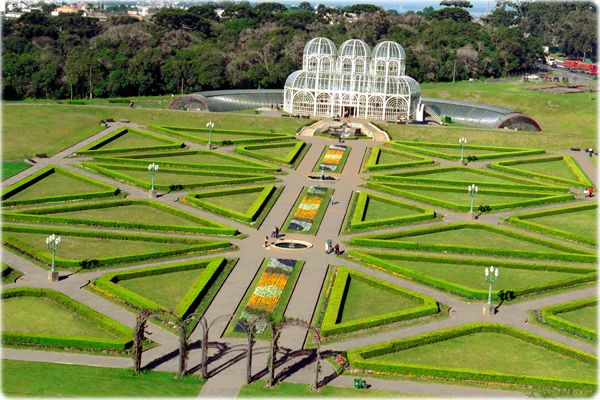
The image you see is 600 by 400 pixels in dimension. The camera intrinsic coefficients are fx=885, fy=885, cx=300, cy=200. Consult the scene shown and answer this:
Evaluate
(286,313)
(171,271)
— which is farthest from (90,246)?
(286,313)

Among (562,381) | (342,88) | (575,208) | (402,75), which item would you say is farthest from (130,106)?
(562,381)

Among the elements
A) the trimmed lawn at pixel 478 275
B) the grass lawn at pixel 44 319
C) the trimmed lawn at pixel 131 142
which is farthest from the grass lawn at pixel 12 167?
the trimmed lawn at pixel 478 275

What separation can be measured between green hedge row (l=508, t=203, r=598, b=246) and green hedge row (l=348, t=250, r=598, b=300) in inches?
338

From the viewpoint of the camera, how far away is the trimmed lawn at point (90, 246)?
72688 millimetres

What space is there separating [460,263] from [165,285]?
24.6m

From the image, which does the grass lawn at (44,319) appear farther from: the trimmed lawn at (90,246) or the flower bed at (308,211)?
the flower bed at (308,211)

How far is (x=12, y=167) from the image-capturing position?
101 meters

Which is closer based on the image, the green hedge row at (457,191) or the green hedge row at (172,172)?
the green hedge row at (457,191)

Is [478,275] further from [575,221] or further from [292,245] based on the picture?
[575,221]

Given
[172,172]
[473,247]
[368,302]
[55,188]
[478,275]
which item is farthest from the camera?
[172,172]

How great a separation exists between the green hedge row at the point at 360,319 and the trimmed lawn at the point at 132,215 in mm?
20728

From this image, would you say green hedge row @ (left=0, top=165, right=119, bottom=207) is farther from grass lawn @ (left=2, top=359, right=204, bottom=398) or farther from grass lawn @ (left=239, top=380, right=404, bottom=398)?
grass lawn @ (left=239, top=380, right=404, bottom=398)

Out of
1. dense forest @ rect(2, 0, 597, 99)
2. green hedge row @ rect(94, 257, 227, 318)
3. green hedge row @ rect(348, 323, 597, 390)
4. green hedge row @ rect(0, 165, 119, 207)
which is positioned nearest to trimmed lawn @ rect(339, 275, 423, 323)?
green hedge row @ rect(348, 323, 597, 390)

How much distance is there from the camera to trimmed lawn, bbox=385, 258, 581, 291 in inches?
2717
